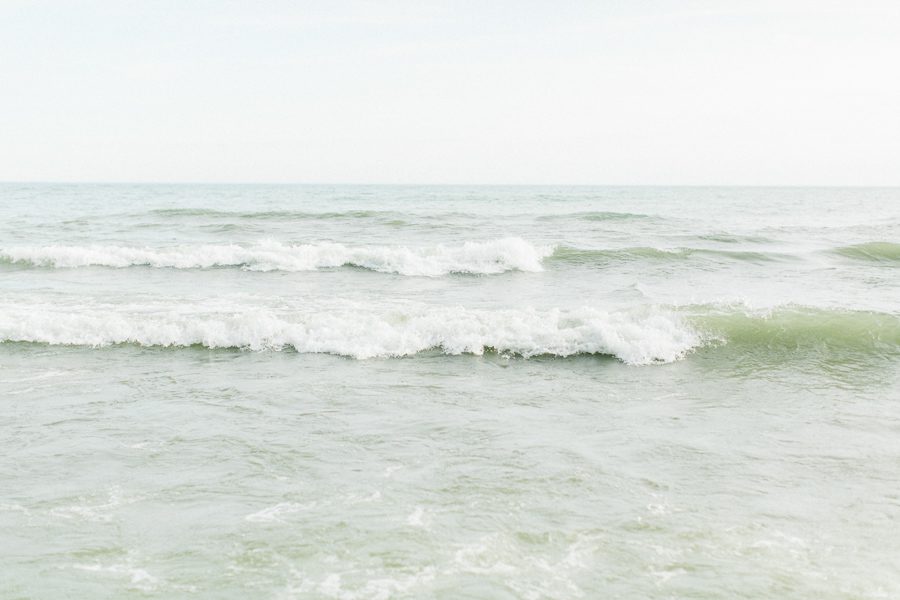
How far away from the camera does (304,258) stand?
68.7 ft

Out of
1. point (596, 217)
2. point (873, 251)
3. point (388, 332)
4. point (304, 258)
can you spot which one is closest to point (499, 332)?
point (388, 332)

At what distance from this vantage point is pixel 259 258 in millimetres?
20625

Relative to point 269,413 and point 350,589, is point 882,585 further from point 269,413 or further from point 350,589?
point 269,413

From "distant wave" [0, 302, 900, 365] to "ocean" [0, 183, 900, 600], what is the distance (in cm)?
6

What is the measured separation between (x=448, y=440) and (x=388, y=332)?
439 centimetres

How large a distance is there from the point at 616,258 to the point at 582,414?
1444 cm

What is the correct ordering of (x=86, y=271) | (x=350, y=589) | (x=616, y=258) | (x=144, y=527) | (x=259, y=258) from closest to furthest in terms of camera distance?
(x=350, y=589) < (x=144, y=527) < (x=86, y=271) < (x=259, y=258) < (x=616, y=258)

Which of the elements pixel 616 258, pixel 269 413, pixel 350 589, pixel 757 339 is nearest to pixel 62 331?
pixel 269 413

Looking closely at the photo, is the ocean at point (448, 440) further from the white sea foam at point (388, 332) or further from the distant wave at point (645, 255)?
the distant wave at point (645, 255)

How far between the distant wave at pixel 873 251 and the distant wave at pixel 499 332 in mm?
11240

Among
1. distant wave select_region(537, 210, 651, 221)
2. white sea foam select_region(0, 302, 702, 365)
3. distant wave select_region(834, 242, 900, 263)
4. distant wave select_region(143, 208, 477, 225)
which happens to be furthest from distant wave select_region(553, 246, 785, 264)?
distant wave select_region(537, 210, 651, 221)

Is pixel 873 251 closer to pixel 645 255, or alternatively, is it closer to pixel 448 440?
pixel 645 255

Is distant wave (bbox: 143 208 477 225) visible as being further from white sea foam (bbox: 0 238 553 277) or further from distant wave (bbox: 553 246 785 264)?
white sea foam (bbox: 0 238 553 277)

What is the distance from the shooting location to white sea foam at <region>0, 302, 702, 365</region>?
11109 millimetres
